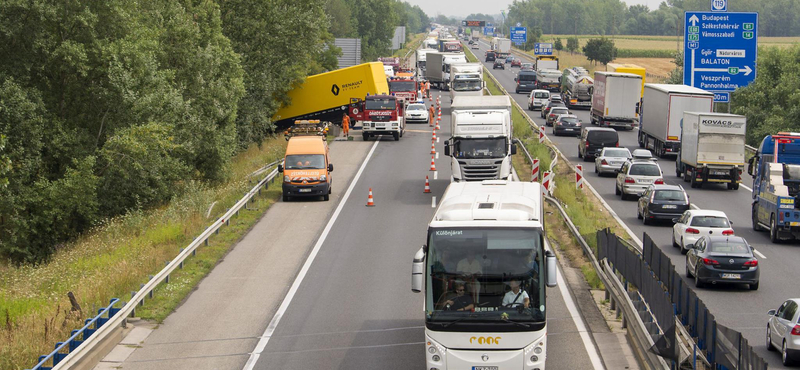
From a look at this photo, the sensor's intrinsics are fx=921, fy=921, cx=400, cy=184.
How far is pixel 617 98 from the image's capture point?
60375 mm

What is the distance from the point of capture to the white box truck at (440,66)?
288ft

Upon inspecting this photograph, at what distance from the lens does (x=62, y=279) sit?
2298 cm

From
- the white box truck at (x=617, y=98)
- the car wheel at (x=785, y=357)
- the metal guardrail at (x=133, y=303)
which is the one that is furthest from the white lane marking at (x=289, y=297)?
the white box truck at (x=617, y=98)

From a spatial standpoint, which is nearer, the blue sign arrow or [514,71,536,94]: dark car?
the blue sign arrow

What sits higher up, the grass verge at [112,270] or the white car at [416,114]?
the white car at [416,114]

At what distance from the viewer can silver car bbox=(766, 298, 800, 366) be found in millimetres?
15984

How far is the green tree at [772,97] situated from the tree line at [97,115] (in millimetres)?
36015

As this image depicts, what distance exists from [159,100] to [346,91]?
23126mm

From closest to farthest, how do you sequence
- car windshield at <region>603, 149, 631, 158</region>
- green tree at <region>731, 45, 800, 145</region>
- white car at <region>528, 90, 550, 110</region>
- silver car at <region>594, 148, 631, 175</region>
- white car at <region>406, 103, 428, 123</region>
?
1. silver car at <region>594, 148, 631, 175</region>
2. car windshield at <region>603, 149, 631, 158</region>
3. green tree at <region>731, 45, 800, 145</region>
4. white car at <region>406, 103, 428, 123</region>
5. white car at <region>528, 90, 550, 110</region>

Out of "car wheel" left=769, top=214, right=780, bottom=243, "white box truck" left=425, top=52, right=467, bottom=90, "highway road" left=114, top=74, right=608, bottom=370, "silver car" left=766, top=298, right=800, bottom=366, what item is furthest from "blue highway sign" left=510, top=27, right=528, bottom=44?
"silver car" left=766, top=298, right=800, bottom=366

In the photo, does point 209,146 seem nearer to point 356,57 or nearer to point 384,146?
point 384,146

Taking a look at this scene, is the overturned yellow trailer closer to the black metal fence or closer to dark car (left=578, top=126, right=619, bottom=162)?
dark car (left=578, top=126, right=619, bottom=162)

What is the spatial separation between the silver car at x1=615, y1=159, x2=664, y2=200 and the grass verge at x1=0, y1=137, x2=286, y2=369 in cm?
1379

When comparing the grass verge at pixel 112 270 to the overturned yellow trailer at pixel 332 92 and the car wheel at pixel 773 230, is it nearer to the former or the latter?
the car wheel at pixel 773 230
